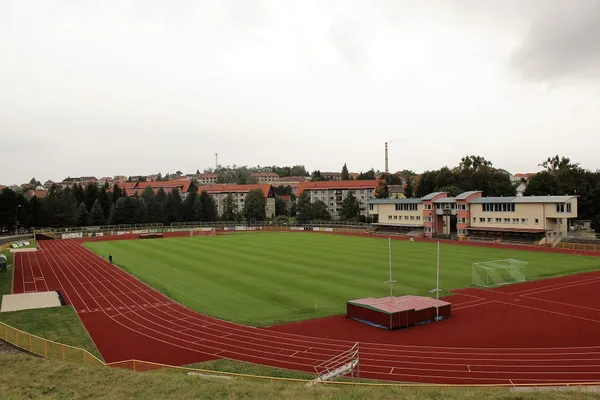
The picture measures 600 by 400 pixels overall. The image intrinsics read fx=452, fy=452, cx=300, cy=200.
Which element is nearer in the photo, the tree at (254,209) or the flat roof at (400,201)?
the flat roof at (400,201)

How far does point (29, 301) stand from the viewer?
1250 inches

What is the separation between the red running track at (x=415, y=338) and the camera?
719 inches

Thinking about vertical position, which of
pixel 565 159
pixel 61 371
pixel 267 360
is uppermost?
pixel 565 159

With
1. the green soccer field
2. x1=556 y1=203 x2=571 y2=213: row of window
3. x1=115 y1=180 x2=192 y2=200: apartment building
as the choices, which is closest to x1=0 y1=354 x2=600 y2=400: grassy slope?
the green soccer field

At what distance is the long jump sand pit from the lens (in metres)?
30.0

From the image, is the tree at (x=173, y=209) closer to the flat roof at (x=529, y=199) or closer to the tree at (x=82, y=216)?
the tree at (x=82, y=216)

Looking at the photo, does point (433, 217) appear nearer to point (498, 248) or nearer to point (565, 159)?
point (498, 248)

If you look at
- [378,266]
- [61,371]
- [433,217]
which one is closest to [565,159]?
[433,217]

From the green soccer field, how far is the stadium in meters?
0.16

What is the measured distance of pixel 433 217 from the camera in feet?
249

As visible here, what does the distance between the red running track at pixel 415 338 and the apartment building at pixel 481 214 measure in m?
27.4

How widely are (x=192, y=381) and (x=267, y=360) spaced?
600 cm

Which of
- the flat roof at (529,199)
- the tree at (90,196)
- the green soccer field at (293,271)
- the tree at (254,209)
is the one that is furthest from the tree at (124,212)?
the flat roof at (529,199)

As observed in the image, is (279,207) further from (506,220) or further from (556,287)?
(556,287)
